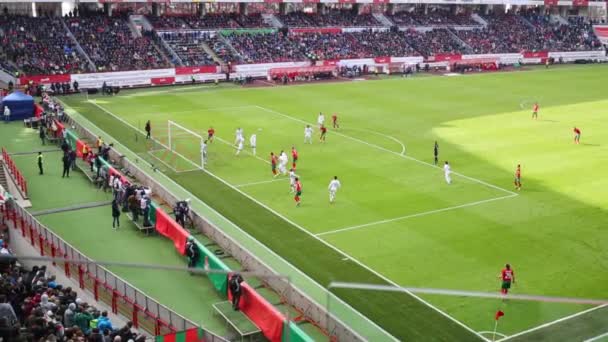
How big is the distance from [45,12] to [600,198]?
61.8 m

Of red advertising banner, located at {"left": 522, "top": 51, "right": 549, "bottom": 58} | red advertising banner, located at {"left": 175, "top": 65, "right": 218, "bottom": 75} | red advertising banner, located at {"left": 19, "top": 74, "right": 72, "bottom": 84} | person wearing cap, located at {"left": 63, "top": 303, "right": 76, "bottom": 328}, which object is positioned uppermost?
red advertising banner, located at {"left": 522, "top": 51, "right": 549, "bottom": 58}

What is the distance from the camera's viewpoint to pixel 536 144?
41156 millimetres

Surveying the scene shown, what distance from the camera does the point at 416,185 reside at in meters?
32.0

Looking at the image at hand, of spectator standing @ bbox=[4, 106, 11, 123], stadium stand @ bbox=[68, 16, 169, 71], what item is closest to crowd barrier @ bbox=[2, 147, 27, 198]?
spectator standing @ bbox=[4, 106, 11, 123]

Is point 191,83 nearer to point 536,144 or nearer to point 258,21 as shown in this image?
point 258,21

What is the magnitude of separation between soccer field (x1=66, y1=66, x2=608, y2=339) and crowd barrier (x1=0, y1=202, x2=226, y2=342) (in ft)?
20.1

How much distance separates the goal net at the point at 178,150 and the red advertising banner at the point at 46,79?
2109cm

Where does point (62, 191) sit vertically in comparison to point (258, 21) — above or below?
below

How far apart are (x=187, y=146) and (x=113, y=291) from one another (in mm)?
22949

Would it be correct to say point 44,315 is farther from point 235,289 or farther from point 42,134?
point 42,134

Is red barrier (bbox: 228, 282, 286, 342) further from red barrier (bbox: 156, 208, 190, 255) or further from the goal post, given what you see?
the goal post

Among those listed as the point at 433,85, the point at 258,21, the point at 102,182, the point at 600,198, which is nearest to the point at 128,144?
the point at 102,182

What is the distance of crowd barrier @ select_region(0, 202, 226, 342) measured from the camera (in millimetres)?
16672

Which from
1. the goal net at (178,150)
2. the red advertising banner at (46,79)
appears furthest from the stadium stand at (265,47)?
the goal net at (178,150)
